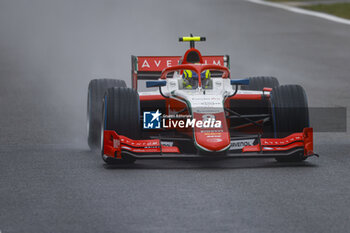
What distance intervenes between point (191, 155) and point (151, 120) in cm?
123

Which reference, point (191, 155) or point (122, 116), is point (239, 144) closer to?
point (191, 155)

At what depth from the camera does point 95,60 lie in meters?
25.0

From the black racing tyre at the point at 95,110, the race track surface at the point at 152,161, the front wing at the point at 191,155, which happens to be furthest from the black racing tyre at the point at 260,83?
the front wing at the point at 191,155

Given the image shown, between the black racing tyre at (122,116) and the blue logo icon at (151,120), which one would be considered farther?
the blue logo icon at (151,120)

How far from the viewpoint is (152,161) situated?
36.3 ft

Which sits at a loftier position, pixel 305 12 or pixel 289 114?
pixel 305 12

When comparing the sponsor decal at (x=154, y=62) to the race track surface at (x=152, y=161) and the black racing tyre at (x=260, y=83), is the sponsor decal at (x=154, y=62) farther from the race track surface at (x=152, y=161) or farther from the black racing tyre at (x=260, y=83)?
the race track surface at (x=152, y=161)

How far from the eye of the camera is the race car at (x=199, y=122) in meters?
10.3

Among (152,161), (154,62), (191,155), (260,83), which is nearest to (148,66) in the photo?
(154,62)

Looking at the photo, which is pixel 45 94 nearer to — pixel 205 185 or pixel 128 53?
pixel 128 53

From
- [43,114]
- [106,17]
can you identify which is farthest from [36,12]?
[43,114]

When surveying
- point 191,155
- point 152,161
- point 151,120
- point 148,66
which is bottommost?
point 152,161

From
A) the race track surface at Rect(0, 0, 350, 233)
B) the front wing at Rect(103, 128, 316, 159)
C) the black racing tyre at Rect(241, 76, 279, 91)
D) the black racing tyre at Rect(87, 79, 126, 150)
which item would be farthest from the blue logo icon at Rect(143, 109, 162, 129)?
the black racing tyre at Rect(241, 76, 279, 91)

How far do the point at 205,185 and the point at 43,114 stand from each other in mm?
7626
